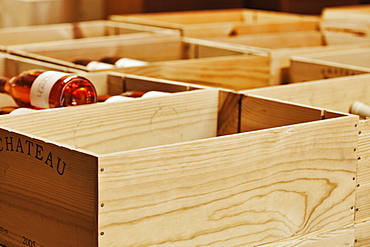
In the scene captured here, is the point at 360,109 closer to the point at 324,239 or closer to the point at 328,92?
the point at 328,92


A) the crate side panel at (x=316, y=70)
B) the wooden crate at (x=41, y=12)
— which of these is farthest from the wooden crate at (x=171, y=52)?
the wooden crate at (x=41, y=12)

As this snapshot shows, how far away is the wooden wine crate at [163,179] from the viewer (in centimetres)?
113

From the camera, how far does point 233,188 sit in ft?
4.15

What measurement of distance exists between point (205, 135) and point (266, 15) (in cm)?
214

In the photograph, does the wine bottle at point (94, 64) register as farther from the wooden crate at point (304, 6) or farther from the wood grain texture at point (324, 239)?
the wooden crate at point (304, 6)

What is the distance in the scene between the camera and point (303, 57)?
7.61ft

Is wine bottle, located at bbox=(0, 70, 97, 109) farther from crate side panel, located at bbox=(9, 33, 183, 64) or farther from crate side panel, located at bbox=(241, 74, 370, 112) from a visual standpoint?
crate side panel, located at bbox=(9, 33, 183, 64)

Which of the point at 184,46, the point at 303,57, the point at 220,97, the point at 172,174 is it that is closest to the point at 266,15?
the point at 184,46

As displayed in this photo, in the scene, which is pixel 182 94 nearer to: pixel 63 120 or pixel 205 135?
pixel 205 135

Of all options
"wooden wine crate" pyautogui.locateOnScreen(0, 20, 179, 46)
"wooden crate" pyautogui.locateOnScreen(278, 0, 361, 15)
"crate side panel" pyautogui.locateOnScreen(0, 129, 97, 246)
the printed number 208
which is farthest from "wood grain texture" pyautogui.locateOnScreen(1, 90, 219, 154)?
"wooden crate" pyautogui.locateOnScreen(278, 0, 361, 15)

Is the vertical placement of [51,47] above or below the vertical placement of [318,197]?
above

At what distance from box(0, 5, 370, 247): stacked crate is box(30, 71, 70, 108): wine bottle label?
124 millimetres

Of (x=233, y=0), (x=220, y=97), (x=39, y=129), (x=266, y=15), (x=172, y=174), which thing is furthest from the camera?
(x=233, y=0)

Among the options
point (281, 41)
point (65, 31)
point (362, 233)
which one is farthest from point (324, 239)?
point (65, 31)
